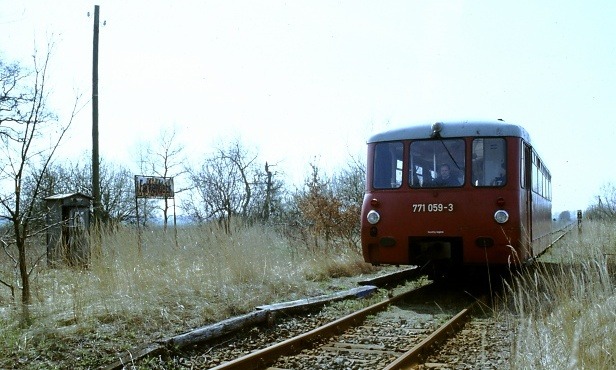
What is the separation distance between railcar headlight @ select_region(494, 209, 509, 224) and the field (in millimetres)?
938

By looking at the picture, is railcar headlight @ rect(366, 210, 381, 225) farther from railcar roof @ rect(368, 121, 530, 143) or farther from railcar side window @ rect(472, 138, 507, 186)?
railcar side window @ rect(472, 138, 507, 186)

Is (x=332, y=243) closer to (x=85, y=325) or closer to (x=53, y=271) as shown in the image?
(x=53, y=271)

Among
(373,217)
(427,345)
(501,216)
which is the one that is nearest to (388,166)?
(373,217)

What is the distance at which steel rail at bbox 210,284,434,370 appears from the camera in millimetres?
5121

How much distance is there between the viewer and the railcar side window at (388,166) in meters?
9.71

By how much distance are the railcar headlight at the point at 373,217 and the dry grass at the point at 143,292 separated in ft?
4.88

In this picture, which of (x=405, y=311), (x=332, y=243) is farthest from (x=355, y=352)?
(x=332, y=243)

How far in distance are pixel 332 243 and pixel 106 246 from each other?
8513 millimetres

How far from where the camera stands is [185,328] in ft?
21.3

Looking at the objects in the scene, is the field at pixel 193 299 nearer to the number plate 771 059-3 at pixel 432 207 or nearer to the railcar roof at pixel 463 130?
the number plate 771 059-3 at pixel 432 207

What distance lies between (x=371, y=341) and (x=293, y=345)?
3.19ft

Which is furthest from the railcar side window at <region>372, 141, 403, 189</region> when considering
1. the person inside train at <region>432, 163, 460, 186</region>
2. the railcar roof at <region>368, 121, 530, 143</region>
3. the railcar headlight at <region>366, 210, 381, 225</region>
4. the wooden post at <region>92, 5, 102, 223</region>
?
the wooden post at <region>92, 5, 102, 223</region>

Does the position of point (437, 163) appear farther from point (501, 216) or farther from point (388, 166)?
point (501, 216)

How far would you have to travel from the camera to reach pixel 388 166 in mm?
9812
